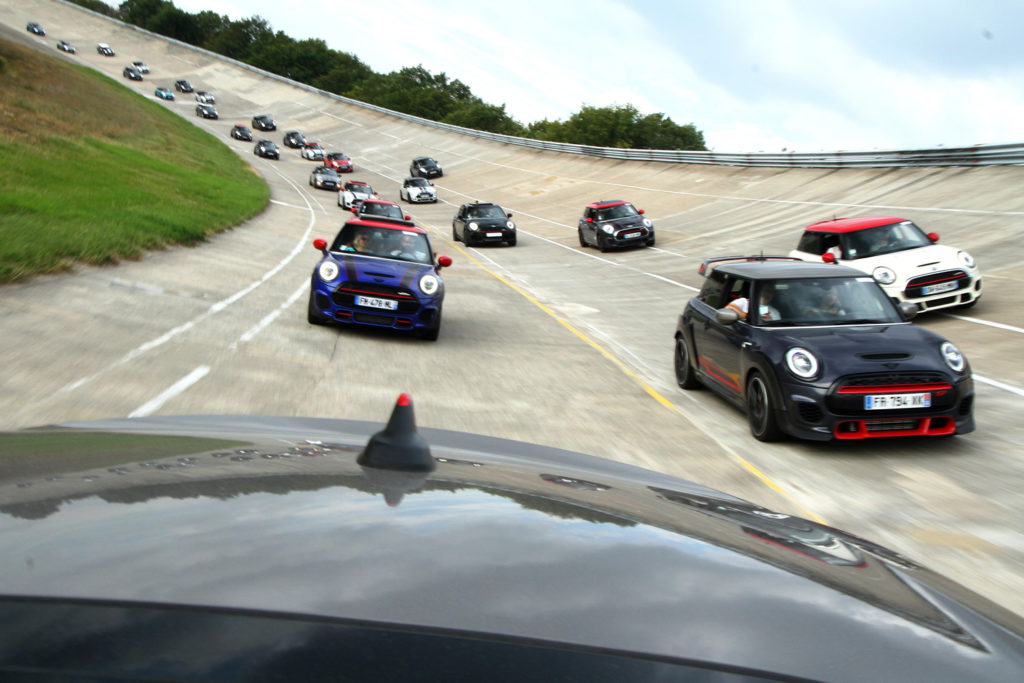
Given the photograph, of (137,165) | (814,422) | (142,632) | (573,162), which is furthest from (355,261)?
(573,162)

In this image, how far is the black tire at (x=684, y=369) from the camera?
10.8m

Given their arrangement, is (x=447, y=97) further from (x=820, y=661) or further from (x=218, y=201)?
(x=820, y=661)

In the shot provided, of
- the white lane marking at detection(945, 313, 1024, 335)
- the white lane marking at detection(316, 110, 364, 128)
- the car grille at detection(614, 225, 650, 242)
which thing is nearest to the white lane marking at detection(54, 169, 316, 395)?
the car grille at detection(614, 225, 650, 242)

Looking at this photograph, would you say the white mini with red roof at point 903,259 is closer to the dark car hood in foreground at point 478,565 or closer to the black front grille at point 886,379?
the black front grille at point 886,379

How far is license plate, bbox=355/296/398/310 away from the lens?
12.6 meters

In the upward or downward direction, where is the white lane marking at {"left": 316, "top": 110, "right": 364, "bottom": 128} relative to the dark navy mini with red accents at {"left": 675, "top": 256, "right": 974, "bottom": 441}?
downward

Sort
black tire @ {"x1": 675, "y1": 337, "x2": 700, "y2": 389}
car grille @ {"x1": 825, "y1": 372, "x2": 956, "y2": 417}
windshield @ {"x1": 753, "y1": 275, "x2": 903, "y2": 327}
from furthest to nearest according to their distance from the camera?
black tire @ {"x1": 675, "y1": 337, "x2": 700, "y2": 389} < windshield @ {"x1": 753, "y1": 275, "x2": 903, "y2": 327} < car grille @ {"x1": 825, "y1": 372, "x2": 956, "y2": 417}

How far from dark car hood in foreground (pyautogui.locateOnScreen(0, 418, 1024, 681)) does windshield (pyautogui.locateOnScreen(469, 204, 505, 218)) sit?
30.6 metres

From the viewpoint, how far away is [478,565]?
1.53 metres

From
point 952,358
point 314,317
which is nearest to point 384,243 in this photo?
point 314,317

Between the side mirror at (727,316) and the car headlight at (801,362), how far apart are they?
1010 millimetres

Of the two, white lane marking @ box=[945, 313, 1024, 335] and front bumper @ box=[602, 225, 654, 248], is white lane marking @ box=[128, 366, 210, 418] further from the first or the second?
front bumper @ box=[602, 225, 654, 248]

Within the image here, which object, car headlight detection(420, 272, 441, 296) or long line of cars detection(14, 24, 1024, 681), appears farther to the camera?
car headlight detection(420, 272, 441, 296)

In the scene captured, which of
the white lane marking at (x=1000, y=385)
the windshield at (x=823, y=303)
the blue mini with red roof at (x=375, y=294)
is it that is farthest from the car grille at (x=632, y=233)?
the windshield at (x=823, y=303)
